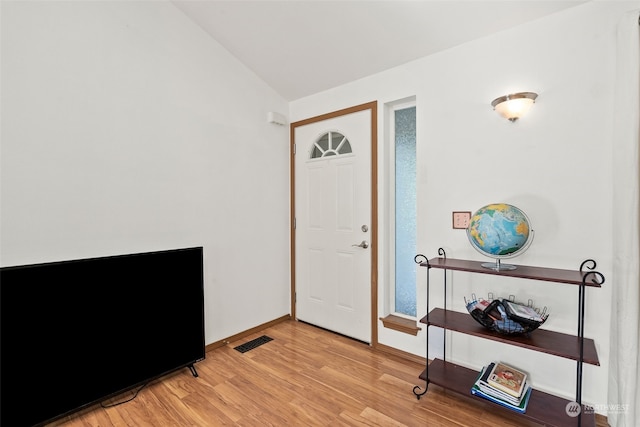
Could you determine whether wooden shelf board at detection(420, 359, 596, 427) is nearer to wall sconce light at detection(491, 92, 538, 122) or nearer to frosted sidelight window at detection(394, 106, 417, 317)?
frosted sidelight window at detection(394, 106, 417, 317)

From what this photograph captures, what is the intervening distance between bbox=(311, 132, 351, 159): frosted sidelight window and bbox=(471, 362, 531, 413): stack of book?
2041 millimetres

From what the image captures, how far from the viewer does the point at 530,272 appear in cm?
177

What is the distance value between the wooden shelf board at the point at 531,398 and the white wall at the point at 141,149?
68.5 inches

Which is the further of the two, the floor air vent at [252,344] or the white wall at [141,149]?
the floor air vent at [252,344]

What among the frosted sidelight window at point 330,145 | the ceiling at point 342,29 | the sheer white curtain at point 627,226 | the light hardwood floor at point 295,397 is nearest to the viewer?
the sheer white curtain at point 627,226

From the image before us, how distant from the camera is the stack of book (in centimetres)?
176

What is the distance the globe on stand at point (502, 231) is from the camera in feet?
5.61

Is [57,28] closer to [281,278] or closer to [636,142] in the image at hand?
[281,278]

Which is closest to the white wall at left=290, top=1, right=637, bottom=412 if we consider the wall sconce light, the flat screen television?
the wall sconce light

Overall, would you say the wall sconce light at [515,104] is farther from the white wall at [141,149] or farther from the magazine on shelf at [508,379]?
the white wall at [141,149]

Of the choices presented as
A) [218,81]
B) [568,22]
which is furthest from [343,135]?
[568,22]

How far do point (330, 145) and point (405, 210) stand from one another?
100 centimetres

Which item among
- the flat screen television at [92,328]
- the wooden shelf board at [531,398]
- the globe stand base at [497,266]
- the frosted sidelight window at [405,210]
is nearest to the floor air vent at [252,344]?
the flat screen television at [92,328]

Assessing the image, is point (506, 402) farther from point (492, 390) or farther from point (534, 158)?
point (534, 158)
